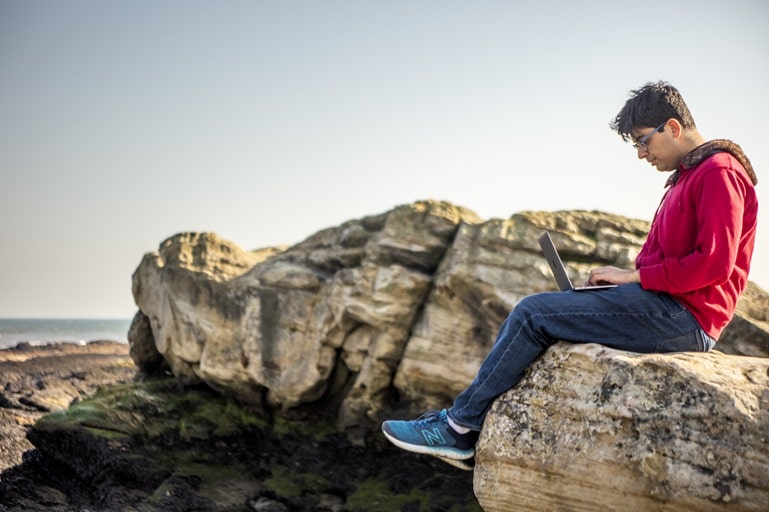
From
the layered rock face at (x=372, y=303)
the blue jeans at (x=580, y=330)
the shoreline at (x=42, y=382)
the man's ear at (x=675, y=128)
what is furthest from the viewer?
the shoreline at (x=42, y=382)

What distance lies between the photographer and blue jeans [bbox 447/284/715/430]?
504 centimetres

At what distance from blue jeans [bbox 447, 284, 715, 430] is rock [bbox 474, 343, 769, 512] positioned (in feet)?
0.49

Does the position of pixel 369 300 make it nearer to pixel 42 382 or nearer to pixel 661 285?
pixel 661 285

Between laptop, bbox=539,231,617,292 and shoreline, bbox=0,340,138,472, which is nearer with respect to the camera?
laptop, bbox=539,231,617,292

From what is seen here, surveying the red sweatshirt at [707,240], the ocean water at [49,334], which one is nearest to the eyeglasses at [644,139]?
the red sweatshirt at [707,240]

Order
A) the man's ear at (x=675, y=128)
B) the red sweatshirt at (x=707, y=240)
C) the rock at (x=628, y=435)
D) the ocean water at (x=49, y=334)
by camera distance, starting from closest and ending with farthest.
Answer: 1. the rock at (x=628, y=435)
2. the red sweatshirt at (x=707, y=240)
3. the man's ear at (x=675, y=128)
4. the ocean water at (x=49, y=334)

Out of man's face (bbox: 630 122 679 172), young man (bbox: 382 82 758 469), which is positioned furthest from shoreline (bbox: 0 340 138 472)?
man's face (bbox: 630 122 679 172)

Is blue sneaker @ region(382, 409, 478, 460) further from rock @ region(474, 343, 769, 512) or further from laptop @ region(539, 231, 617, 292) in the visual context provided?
laptop @ region(539, 231, 617, 292)

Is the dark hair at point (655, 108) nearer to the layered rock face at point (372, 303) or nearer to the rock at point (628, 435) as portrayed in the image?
the rock at point (628, 435)

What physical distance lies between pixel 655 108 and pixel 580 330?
226 cm

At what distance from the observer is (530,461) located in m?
5.14

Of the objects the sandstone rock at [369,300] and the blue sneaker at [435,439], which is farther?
the sandstone rock at [369,300]

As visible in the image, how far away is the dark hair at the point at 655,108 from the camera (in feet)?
16.9

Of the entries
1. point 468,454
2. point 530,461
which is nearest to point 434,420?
point 468,454
